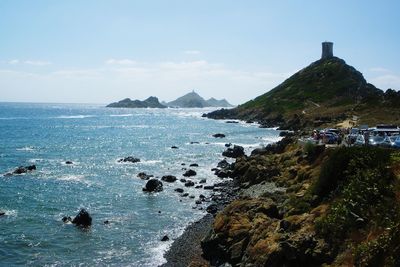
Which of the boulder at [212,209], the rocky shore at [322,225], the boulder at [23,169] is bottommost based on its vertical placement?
the boulder at [212,209]

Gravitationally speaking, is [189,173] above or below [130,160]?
below

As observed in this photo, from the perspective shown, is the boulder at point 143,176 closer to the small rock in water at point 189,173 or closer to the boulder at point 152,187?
the small rock in water at point 189,173

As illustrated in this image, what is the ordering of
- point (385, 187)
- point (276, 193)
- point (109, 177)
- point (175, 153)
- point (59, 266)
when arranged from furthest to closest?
point (175, 153), point (109, 177), point (276, 193), point (59, 266), point (385, 187)

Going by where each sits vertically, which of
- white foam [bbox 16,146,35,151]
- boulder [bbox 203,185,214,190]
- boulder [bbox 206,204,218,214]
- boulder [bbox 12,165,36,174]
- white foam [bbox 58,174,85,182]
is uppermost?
white foam [bbox 16,146,35,151]

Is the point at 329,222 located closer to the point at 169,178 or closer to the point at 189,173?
the point at 169,178

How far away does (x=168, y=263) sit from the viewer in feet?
120

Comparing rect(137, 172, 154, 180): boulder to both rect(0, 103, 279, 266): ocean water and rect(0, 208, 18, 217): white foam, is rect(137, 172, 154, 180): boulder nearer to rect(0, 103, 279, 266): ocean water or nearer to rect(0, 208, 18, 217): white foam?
rect(0, 103, 279, 266): ocean water

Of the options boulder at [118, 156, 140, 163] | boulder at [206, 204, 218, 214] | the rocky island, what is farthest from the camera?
boulder at [118, 156, 140, 163]

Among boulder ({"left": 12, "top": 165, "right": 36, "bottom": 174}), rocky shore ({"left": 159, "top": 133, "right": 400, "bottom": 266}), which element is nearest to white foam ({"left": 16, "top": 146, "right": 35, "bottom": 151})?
boulder ({"left": 12, "top": 165, "right": 36, "bottom": 174})

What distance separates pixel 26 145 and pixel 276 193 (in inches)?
3487

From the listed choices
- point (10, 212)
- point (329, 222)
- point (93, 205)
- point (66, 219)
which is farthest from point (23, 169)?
point (329, 222)

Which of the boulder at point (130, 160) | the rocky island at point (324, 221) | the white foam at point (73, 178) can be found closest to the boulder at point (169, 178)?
the white foam at point (73, 178)

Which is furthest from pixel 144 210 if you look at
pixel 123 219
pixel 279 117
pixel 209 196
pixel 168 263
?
pixel 279 117

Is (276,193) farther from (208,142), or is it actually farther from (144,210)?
(208,142)
